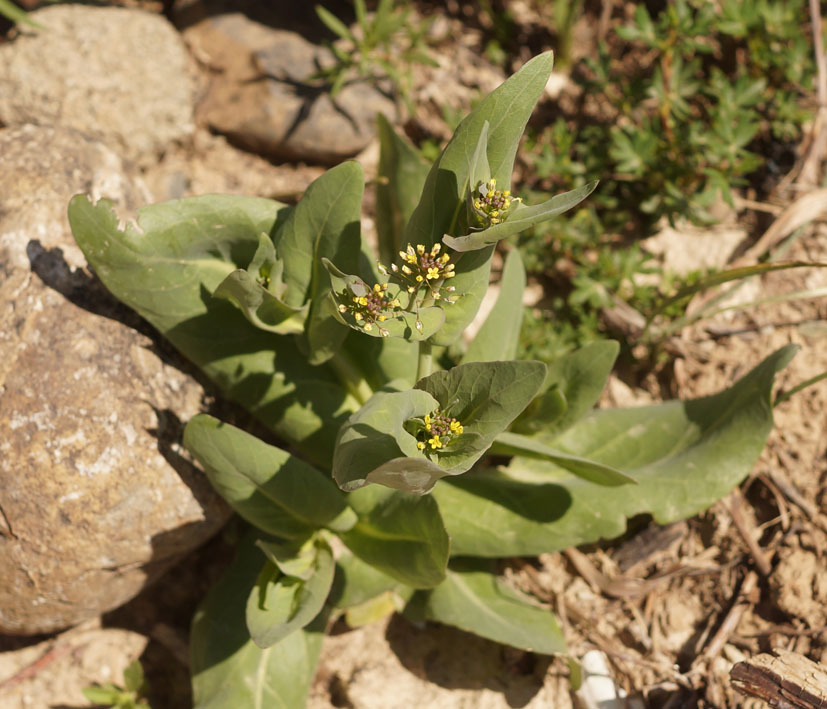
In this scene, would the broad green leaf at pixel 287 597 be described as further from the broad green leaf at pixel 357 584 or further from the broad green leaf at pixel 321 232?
the broad green leaf at pixel 321 232

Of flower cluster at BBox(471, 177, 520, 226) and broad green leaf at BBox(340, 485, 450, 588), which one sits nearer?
flower cluster at BBox(471, 177, 520, 226)

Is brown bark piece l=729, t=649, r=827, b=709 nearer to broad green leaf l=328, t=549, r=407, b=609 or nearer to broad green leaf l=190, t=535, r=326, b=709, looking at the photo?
broad green leaf l=328, t=549, r=407, b=609

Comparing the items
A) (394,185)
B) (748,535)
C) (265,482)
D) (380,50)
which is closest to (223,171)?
(380,50)

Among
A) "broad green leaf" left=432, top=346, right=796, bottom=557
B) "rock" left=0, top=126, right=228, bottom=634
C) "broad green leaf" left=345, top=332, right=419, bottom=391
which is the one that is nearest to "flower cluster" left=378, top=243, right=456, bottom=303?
"broad green leaf" left=345, top=332, right=419, bottom=391

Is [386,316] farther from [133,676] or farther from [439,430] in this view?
[133,676]

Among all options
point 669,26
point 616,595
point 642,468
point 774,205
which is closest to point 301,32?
point 669,26

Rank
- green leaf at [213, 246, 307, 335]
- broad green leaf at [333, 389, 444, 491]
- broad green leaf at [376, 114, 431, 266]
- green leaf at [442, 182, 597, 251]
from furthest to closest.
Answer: broad green leaf at [376, 114, 431, 266] < green leaf at [213, 246, 307, 335] < broad green leaf at [333, 389, 444, 491] < green leaf at [442, 182, 597, 251]
